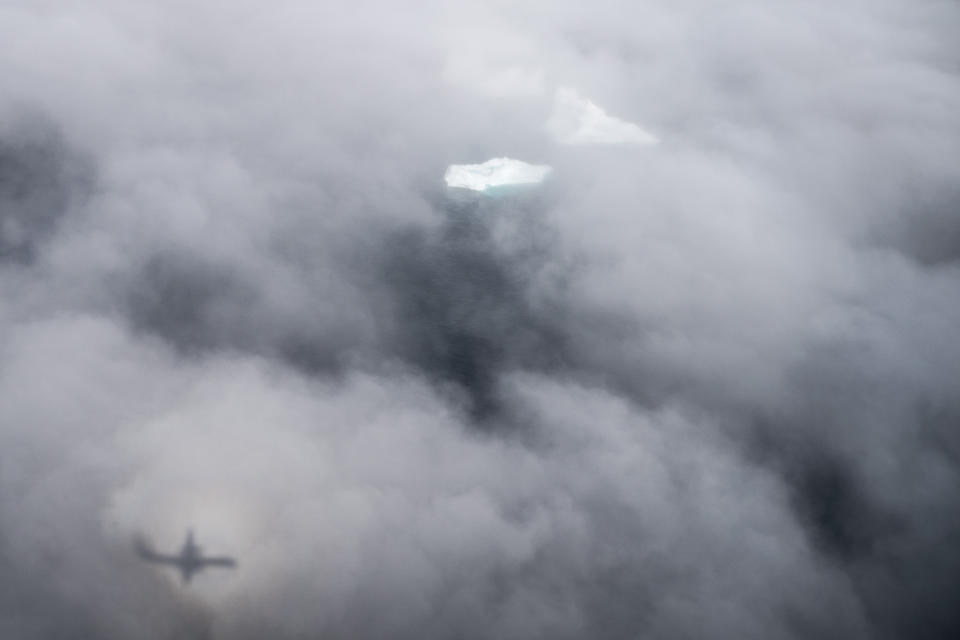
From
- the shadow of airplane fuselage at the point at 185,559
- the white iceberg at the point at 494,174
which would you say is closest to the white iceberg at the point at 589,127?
the white iceberg at the point at 494,174

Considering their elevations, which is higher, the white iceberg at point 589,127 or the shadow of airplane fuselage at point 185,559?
the white iceberg at point 589,127

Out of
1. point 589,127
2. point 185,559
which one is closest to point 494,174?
point 589,127

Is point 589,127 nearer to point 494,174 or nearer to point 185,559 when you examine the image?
point 494,174

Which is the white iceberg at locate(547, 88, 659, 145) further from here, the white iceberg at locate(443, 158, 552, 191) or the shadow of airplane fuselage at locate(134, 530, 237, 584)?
the shadow of airplane fuselage at locate(134, 530, 237, 584)

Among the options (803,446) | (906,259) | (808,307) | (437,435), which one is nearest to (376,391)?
(437,435)

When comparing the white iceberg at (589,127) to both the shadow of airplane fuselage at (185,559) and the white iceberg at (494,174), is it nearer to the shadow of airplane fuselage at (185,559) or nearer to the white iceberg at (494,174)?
the white iceberg at (494,174)

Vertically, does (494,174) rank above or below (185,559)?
above

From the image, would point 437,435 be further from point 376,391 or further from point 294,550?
point 294,550
